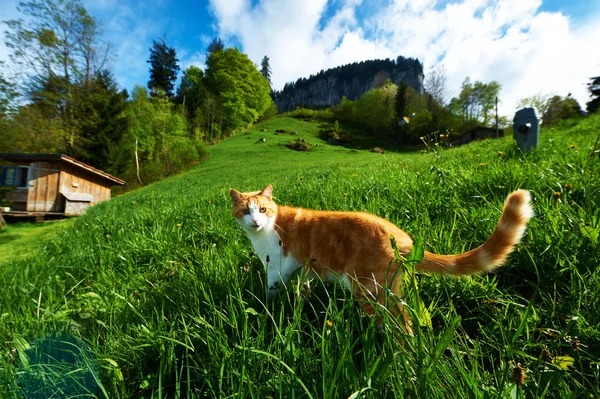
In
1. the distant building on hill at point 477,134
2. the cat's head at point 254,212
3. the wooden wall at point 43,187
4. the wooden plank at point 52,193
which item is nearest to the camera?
the cat's head at point 254,212

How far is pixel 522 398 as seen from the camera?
0.77 metres

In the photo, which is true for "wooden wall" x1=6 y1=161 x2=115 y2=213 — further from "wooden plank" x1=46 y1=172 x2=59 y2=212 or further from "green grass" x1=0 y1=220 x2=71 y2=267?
"green grass" x1=0 y1=220 x2=71 y2=267

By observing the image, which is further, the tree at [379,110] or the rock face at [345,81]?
the rock face at [345,81]

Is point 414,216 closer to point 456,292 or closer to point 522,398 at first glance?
point 456,292

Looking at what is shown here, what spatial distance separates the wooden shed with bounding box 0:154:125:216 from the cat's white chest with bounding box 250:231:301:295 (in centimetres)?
1765

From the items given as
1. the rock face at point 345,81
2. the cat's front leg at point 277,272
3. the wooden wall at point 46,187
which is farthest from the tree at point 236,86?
the rock face at point 345,81

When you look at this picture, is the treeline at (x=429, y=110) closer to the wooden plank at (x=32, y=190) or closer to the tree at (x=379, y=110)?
the tree at (x=379, y=110)

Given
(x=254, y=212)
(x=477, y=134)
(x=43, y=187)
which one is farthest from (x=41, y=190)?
(x=477, y=134)

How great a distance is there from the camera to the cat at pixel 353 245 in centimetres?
124

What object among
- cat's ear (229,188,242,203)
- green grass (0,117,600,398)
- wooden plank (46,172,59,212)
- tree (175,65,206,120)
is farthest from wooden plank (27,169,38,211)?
tree (175,65,206,120)

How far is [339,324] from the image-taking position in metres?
1.03

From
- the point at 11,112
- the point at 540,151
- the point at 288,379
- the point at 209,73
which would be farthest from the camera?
the point at 209,73

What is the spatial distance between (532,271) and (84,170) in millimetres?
21328

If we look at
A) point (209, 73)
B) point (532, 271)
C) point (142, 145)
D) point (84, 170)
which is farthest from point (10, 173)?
point (209, 73)
